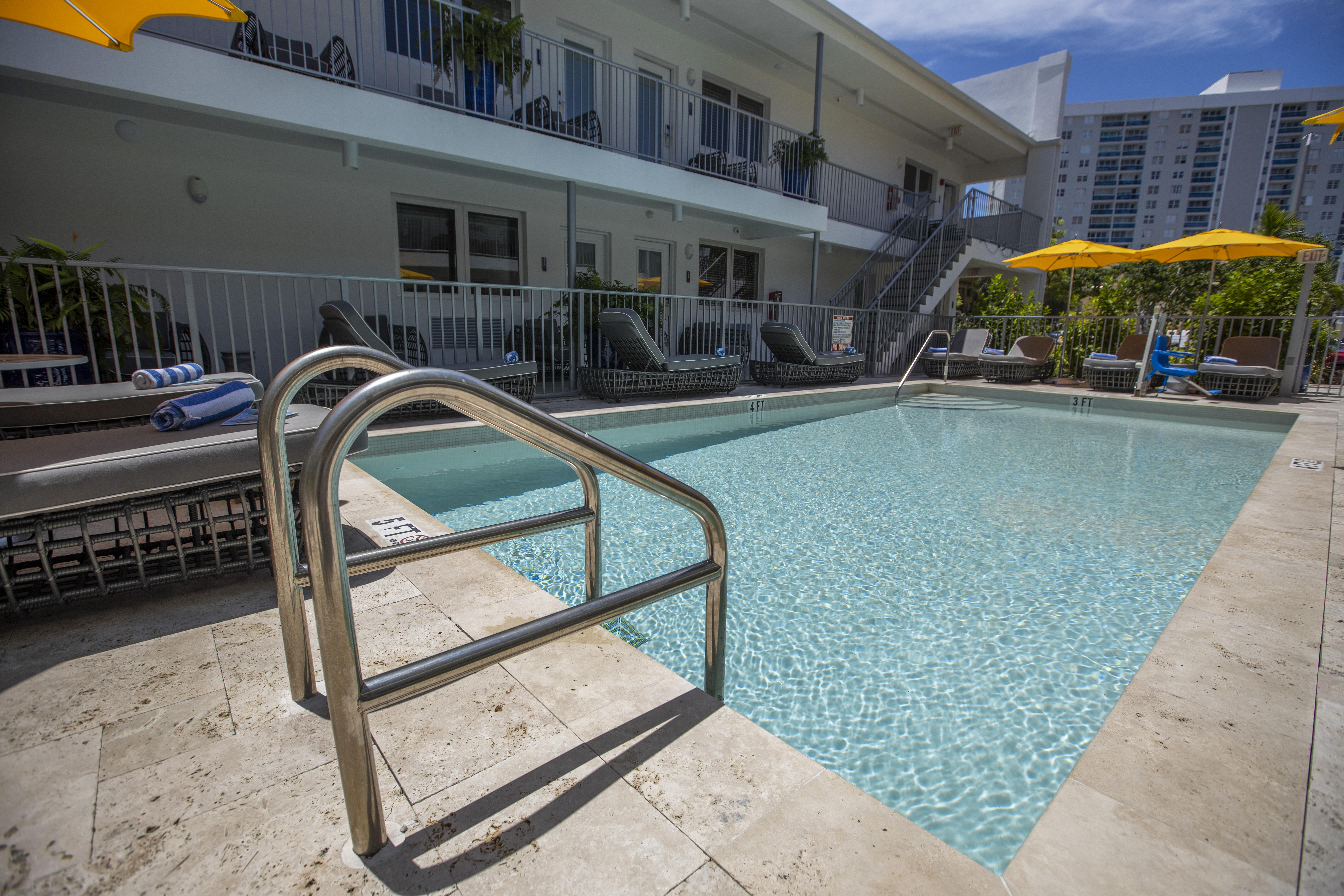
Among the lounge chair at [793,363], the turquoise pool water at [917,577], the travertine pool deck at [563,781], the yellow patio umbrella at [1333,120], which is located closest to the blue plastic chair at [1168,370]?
the turquoise pool water at [917,577]

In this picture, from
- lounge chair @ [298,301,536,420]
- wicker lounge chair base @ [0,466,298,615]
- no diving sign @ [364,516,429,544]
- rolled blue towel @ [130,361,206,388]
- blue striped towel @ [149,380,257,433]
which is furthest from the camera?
lounge chair @ [298,301,536,420]

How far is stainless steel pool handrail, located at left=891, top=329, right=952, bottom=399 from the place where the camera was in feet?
30.3

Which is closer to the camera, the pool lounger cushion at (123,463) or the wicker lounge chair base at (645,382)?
A: the pool lounger cushion at (123,463)

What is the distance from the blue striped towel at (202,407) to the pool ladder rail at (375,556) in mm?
1249

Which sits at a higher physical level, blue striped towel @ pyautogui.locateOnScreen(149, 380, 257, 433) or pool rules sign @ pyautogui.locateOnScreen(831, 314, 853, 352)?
pool rules sign @ pyautogui.locateOnScreen(831, 314, 853, 352)

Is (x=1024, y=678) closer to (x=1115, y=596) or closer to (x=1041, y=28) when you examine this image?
(x=1115, y=596)

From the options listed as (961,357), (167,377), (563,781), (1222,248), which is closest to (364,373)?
(167,377)

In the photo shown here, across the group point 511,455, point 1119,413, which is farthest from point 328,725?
point 1119,413

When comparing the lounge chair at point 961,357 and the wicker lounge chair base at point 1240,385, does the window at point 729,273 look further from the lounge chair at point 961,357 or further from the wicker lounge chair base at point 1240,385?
the wicker lounge chair base at point 1240,385

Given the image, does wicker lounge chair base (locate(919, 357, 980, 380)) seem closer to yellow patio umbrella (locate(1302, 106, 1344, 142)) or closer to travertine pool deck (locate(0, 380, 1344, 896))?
yellow patio umbrella (locate(1302, 106, 1344, 142))

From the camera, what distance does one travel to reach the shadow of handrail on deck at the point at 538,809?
38.6 inches

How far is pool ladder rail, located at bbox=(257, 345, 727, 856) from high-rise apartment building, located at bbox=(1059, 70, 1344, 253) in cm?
9566

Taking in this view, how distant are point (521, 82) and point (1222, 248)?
11.1m

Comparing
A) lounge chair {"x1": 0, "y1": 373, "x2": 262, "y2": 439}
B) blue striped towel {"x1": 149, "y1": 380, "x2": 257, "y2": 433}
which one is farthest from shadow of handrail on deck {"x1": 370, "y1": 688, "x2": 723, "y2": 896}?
lounge chair {"x1": 0, "y1": 373, "x2": 262, "y2": 439}
